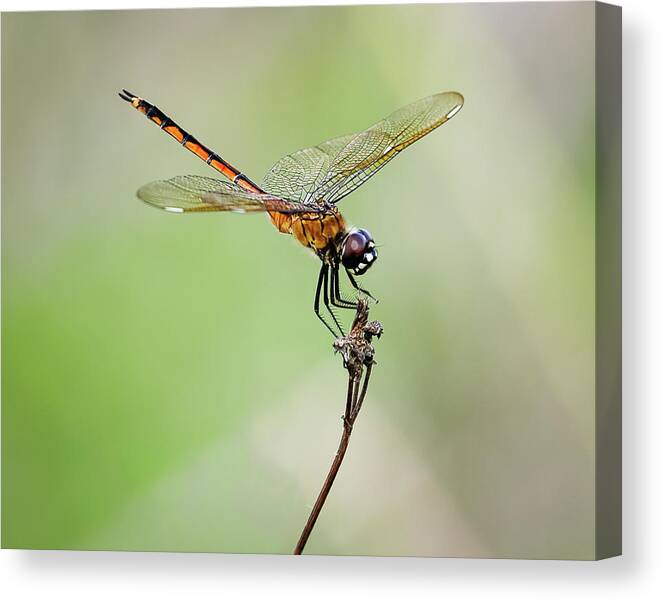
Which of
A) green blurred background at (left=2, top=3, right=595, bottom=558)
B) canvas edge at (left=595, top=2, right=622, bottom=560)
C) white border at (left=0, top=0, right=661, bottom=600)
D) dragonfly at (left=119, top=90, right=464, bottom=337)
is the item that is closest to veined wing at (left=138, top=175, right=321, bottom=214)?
dragonfly at (left=119, top=90, right=464, bottom=337)

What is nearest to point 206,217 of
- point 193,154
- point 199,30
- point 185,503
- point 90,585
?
point 193,154

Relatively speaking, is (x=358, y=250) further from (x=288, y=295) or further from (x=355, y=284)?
(x=288, y=295)

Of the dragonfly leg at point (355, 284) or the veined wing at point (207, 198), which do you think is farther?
the dragonfly leg at point (355, 284)

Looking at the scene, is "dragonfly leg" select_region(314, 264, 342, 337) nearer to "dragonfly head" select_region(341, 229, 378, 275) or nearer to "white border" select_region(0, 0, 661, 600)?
"dragonfly head" select_region(341, 229, 378, 275)

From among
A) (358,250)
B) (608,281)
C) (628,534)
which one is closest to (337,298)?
(358,250)

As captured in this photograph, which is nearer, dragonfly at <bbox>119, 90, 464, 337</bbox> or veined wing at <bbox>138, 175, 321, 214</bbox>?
veined wing at <bbox>138, 175, 321, 214</bbox>

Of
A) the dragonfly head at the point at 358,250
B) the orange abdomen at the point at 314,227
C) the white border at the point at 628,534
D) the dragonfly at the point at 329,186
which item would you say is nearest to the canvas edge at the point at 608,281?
the white border at the point at 628,534

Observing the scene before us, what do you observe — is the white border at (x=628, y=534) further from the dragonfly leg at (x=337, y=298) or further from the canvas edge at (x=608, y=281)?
the dragonfly leg at (x=337, y=298)

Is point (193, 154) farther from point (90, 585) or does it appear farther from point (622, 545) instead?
point (622, 545)
